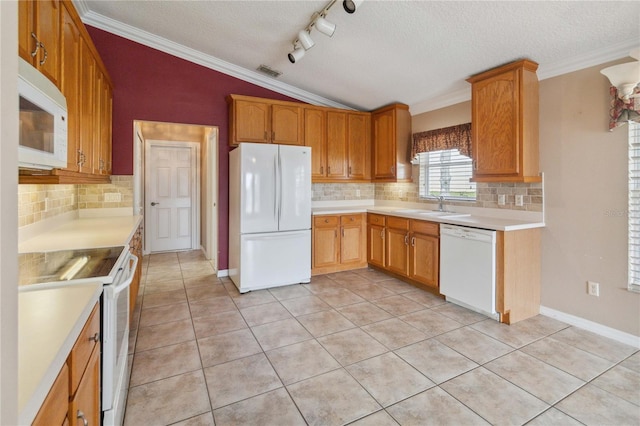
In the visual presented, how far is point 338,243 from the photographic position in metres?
4.48

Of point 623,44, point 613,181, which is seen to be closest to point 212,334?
point 613,181

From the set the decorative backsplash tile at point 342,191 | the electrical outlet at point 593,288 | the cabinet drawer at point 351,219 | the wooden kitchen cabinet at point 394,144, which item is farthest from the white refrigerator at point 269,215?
the electrical outlet at point 593,288

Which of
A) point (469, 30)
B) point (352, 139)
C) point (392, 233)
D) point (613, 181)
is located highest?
point (469, 30)

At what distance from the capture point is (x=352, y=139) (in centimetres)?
482

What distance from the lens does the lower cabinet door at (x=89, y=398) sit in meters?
1.02

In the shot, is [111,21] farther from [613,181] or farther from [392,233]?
[613,181]

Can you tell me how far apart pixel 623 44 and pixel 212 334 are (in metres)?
3.92

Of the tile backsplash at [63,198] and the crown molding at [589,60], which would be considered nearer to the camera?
the tile backsplash at [63,198]

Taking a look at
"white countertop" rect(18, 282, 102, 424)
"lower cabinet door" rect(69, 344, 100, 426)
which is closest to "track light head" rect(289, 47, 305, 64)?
"white countertop" rect(18, 282, 102, 424)

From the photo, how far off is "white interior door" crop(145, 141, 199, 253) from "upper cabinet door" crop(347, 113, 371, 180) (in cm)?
297

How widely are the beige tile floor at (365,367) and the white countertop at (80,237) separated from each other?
853 mm

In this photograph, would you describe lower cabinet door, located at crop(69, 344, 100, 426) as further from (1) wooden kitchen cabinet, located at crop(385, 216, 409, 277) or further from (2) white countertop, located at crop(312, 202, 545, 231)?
(1) wooden kitchen cabinet, located at crop(385, 216, 409, 277)

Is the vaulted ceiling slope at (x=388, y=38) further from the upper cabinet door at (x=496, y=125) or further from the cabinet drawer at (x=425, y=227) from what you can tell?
the cabinet drawer at (x=425, y=227)

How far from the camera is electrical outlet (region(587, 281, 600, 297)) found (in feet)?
8.94
